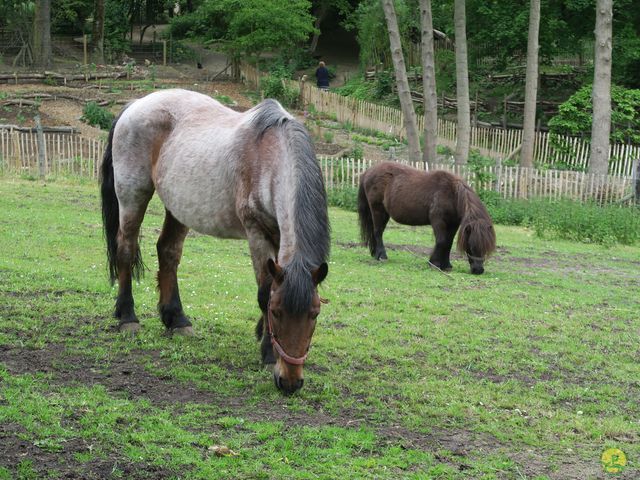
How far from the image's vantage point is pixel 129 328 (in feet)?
24.5

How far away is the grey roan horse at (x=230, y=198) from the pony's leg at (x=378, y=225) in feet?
19.6

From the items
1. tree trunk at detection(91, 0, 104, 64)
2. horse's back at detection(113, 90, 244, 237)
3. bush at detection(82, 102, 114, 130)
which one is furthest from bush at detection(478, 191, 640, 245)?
tree trunk at detection(91, 0, 104, 64)

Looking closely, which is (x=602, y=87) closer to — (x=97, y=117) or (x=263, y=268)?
(x=97, y=117)

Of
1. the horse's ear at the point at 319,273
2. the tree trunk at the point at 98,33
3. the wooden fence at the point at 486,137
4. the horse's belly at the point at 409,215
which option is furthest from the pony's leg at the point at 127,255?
the tree trunk at the point at 98,33

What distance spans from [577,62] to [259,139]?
37285mm

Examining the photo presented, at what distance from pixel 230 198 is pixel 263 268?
82cm

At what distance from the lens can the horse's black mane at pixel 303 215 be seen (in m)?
5.32

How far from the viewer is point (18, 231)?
12.8 m

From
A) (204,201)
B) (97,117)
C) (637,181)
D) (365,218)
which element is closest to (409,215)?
(365,218)

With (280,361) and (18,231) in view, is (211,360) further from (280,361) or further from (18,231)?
(18,231)

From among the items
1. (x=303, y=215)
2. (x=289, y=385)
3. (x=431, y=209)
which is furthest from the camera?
(x=431, y=209)

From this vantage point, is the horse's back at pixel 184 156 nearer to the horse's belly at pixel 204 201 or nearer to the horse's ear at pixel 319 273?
the horse's belly at pixel 204 201

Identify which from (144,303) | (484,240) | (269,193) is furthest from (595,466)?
(484,240)

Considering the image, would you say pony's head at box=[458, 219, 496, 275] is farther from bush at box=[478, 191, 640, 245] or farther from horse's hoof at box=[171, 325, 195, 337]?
bush at box=[478, 191, 640, 245]
